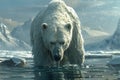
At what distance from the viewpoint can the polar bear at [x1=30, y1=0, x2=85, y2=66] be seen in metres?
13.8

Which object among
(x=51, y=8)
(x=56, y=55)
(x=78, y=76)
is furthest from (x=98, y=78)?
(x=51, y=8)

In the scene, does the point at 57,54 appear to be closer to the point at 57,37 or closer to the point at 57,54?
the point at 57,54

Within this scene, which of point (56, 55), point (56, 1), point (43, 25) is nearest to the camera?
point (56, 55)

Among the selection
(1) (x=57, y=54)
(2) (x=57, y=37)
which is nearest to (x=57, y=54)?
(1) (x=57, y=54)

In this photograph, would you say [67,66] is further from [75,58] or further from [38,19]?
[38,19]

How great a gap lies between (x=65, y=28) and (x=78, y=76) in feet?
5.39

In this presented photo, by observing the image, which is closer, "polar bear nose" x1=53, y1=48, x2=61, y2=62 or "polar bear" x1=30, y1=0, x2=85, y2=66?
"polar bear nose" x1=53, y1=48, x2=61, y2=62

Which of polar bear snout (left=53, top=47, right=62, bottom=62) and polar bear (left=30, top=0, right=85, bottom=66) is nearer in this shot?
polar bear snout (left=53, top=47, right=62, bottom=62)

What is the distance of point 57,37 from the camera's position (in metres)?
13.8

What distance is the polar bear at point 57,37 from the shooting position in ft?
45.2

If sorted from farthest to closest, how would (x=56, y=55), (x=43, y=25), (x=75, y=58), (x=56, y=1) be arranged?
(x=56, y=1), (x=75, y=58), (x=43, y=25), (x=56, y=55)

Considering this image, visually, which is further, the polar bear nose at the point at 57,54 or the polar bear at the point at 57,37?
the polar bear at the point at 57,37

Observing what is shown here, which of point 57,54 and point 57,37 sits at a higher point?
point 57,37

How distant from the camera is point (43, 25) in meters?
14.1
